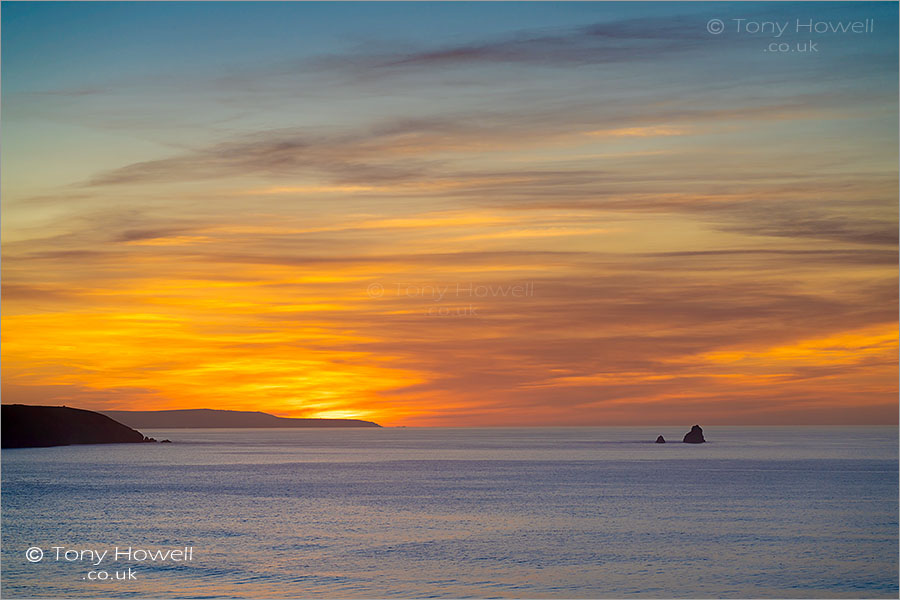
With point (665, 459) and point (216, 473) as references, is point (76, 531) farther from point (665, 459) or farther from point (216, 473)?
point (665, 459)

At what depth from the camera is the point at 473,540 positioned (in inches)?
2296

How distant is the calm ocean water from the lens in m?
46.1

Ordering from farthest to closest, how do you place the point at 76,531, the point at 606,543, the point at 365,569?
the point at 76,531
the point at 606,543
the point at 365,569

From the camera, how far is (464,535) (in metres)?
60.3

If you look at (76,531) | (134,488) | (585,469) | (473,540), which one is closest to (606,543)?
(473,540)

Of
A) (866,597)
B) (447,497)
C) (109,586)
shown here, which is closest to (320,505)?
(447,497)

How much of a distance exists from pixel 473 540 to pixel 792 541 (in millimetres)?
21411

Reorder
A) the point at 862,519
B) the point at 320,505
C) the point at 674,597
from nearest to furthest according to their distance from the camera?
the point at 674,597 < the point at 862,519 < the point at 320,505

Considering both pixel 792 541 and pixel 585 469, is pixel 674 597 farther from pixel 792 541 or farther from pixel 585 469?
pixel 585 469

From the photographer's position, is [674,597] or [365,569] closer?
[674,597]

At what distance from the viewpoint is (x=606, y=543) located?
58000 millimetres

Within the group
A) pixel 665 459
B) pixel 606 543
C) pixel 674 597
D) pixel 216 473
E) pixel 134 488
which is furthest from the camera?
pixel 665 459

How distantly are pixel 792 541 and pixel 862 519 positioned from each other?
14.8 meters

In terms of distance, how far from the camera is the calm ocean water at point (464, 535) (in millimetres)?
46062
